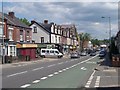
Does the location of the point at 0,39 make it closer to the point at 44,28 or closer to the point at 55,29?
the point at 44,28

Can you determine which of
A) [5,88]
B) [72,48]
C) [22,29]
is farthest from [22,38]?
[72,48]

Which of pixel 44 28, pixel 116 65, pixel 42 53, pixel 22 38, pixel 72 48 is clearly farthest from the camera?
pixel 72 48

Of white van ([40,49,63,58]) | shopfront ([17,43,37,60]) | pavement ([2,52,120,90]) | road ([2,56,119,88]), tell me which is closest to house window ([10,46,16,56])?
shopfront ([17,43,37,60])

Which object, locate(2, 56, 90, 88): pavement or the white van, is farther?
the white van

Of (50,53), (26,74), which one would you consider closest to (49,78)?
(26,74)

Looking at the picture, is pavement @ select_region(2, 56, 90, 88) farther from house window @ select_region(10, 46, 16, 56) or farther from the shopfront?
the shopfront

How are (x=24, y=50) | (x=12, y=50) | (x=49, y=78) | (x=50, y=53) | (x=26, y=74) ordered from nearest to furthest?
(x=49, y=78), (x=26, y=74), (x=12, y=50), (x=24, y=50), (x=50, y=53)

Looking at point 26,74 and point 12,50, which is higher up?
point 12,50

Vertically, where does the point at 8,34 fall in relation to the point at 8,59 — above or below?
above

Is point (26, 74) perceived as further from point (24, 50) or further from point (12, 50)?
point (24, 50)

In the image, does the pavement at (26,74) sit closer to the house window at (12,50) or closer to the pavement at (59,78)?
the pavement at (59,78)

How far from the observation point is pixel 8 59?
165 ft

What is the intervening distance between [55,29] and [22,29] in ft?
132

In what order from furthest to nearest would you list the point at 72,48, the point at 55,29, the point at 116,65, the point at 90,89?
the point at 72,48
the point at 55,29
the point at 116,65
the point at 90,89
